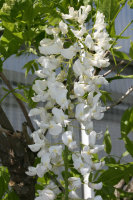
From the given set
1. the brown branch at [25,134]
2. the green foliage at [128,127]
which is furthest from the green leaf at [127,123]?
the brown branch at [25,134]

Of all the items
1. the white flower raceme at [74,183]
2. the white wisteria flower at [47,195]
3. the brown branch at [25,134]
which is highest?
the white flower raceme at [74,183]

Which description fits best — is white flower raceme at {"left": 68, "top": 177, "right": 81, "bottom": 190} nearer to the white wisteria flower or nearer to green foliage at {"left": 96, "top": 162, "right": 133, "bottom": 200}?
the white wisteria flower

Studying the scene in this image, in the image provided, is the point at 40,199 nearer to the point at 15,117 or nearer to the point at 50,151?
the point at 50,151

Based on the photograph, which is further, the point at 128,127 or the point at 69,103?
the point at 128,127

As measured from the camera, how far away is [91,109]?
38 centimetres

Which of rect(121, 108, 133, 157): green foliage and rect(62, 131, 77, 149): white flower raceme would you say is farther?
rect(121, 108, 133, 157): green foliage

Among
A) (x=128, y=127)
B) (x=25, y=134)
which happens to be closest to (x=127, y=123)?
(x=128, y=127)

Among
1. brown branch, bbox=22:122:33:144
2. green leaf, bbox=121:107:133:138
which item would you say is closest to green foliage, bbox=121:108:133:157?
green leaf, bbox=121:107:133:138

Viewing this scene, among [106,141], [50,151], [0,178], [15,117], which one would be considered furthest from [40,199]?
[15,117]

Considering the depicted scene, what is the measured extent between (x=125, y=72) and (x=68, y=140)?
1.33 meters

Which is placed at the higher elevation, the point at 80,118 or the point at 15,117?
the point at 80,118

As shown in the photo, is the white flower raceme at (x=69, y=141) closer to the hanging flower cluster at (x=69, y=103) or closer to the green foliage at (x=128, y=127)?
the hanging flower cluster at (x=69, y=103)

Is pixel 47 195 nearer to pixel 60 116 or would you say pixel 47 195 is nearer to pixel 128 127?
pixel 60 116

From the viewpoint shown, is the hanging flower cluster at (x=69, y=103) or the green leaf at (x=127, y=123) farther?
the green leaf at (x=127, y=123)
